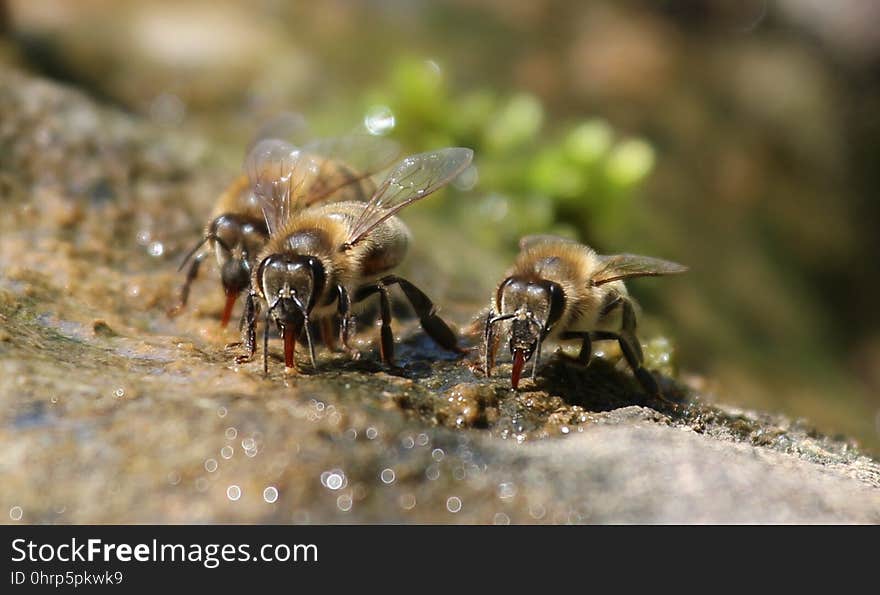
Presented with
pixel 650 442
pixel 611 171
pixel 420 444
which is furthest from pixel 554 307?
pixel 611 171

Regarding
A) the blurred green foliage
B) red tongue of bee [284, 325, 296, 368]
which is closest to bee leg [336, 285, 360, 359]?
red tongue of bee [284, 325, 296, 368]

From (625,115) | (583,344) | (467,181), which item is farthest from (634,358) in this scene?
(625,115)

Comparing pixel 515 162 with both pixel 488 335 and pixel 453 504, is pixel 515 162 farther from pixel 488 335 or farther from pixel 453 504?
pixel 453 504

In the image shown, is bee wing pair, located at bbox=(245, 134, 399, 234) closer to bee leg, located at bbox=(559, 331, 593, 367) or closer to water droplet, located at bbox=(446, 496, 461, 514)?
bee leg, located at bbox=(559, 331, 593, 367)

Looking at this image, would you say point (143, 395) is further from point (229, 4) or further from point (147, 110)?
point (229, 4)

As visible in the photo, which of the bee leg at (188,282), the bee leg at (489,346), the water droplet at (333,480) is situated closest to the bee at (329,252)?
the bee leg at (489,346)
